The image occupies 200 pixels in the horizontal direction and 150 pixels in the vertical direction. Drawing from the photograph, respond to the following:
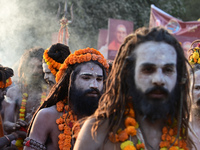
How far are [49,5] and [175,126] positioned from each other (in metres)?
19.4

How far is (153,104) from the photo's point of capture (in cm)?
240

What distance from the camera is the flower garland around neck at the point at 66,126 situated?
3.63 metres

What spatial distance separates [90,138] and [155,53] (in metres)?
0.81

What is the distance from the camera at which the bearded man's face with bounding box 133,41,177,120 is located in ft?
7.81

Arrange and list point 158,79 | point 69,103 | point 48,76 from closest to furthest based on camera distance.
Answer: point 158,79 → point 69,103 → point 48,76

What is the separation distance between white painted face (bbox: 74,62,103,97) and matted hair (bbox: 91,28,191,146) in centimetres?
135

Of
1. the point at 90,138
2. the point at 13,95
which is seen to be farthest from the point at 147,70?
the point at 13,95

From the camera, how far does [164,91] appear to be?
2375 mm

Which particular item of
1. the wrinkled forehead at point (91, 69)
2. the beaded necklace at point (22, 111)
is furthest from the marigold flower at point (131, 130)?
the beaded necklace at point (22, 111)

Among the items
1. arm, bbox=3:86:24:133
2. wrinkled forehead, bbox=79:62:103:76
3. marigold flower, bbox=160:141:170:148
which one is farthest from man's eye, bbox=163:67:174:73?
arm, bbox=3:86:24:133

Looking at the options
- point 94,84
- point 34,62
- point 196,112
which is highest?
point 34,62

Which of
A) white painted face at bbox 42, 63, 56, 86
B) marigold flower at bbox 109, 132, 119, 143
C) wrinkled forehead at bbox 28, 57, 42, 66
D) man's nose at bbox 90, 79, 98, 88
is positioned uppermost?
wrinkled forehead at bbox 28, 57, 42, 66

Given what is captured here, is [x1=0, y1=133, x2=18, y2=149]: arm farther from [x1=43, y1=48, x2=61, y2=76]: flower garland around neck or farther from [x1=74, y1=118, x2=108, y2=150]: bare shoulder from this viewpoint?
[x1=74, y1=118, x2=108, y2=150]: bare shoulder

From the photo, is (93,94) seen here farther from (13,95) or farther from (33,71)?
(13,95)
